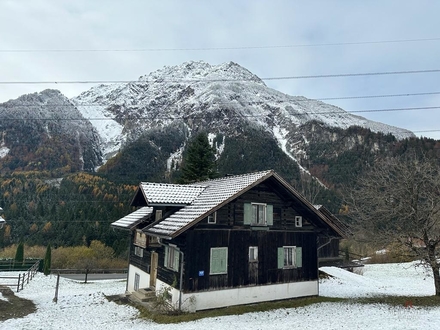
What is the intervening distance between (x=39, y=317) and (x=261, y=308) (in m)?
11.8

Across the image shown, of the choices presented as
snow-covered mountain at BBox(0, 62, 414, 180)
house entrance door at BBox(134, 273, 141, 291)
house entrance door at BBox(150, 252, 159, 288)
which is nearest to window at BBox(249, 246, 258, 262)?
house entrance door at BBox(150, 252, 159, 288)

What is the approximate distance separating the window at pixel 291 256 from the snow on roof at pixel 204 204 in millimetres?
4897

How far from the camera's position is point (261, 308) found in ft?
60.5

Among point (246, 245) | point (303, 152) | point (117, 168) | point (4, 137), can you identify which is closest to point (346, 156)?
point (303, 152)

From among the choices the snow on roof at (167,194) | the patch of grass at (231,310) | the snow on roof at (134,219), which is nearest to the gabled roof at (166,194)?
the snow on roof at (167,194)

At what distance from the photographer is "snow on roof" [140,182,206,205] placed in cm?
1942

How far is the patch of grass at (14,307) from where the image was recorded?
17.8 metres

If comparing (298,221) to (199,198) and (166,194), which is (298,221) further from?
(166,194)

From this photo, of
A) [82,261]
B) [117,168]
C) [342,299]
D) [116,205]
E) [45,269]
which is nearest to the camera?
[342,299]

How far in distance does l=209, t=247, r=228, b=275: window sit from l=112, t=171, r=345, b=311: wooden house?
5 cm

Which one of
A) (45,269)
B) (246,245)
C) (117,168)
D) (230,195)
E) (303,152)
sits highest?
(303,152)

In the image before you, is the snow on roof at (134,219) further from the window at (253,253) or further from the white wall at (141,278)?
the window at (253,253)

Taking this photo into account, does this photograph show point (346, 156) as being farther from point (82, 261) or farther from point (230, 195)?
point (230, 195)

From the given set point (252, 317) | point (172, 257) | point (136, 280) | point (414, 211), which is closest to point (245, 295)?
point (252, 317)
